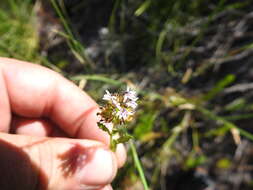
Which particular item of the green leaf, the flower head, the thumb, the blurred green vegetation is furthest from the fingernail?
the green leaf

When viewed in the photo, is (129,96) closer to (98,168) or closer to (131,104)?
(131,104)

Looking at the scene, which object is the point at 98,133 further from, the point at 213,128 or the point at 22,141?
the point at 213,128

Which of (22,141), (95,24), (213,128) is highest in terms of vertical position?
(95,24)

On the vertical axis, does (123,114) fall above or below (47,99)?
below

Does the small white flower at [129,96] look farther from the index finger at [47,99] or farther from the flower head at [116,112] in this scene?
the index finger at [47,99]

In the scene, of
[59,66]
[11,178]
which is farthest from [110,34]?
[11,178]

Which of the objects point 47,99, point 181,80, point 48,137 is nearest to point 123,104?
point 48,137
